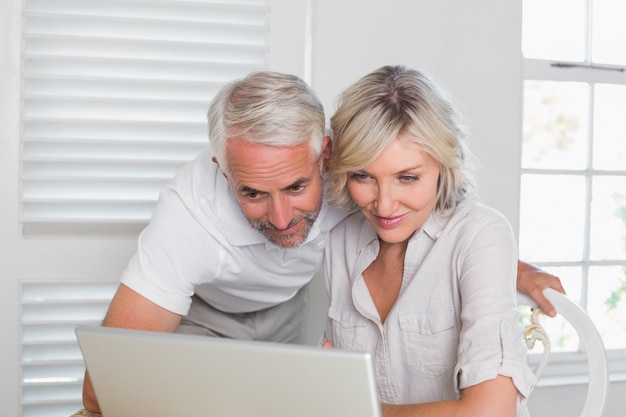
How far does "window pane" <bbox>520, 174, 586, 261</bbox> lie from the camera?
336 cm

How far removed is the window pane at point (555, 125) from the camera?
333cm

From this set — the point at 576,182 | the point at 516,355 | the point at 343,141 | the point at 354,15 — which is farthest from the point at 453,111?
the point at 576,182

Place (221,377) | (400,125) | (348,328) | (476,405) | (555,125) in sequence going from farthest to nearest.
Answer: (555,125) → (348,328) → (400,125) → (476,405) → (221,377)

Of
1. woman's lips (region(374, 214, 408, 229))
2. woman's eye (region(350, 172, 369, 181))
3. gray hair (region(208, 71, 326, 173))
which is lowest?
woman's lips (region(374, 214, 408, 229))

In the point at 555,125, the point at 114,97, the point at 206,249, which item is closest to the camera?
the point at 206,249

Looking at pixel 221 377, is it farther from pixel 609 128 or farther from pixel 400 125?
pixel 609 128

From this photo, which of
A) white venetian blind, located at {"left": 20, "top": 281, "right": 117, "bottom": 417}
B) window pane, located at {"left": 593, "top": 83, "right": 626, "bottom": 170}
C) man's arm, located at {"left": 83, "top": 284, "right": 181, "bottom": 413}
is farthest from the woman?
window pane, located at {"left": 593, "top": 83, "right": 626, "bottom": 170}

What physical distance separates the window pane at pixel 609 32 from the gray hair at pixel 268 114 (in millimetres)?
1969

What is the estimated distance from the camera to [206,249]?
6.46ft

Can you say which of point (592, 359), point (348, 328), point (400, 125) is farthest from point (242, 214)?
point (592, 359)

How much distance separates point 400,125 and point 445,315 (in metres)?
0.41

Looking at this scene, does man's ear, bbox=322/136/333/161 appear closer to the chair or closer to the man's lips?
the man's lips

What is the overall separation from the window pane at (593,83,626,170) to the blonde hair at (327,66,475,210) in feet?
6.06

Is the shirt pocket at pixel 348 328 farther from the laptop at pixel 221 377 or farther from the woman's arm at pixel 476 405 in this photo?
the laptop at pixel 221 377
